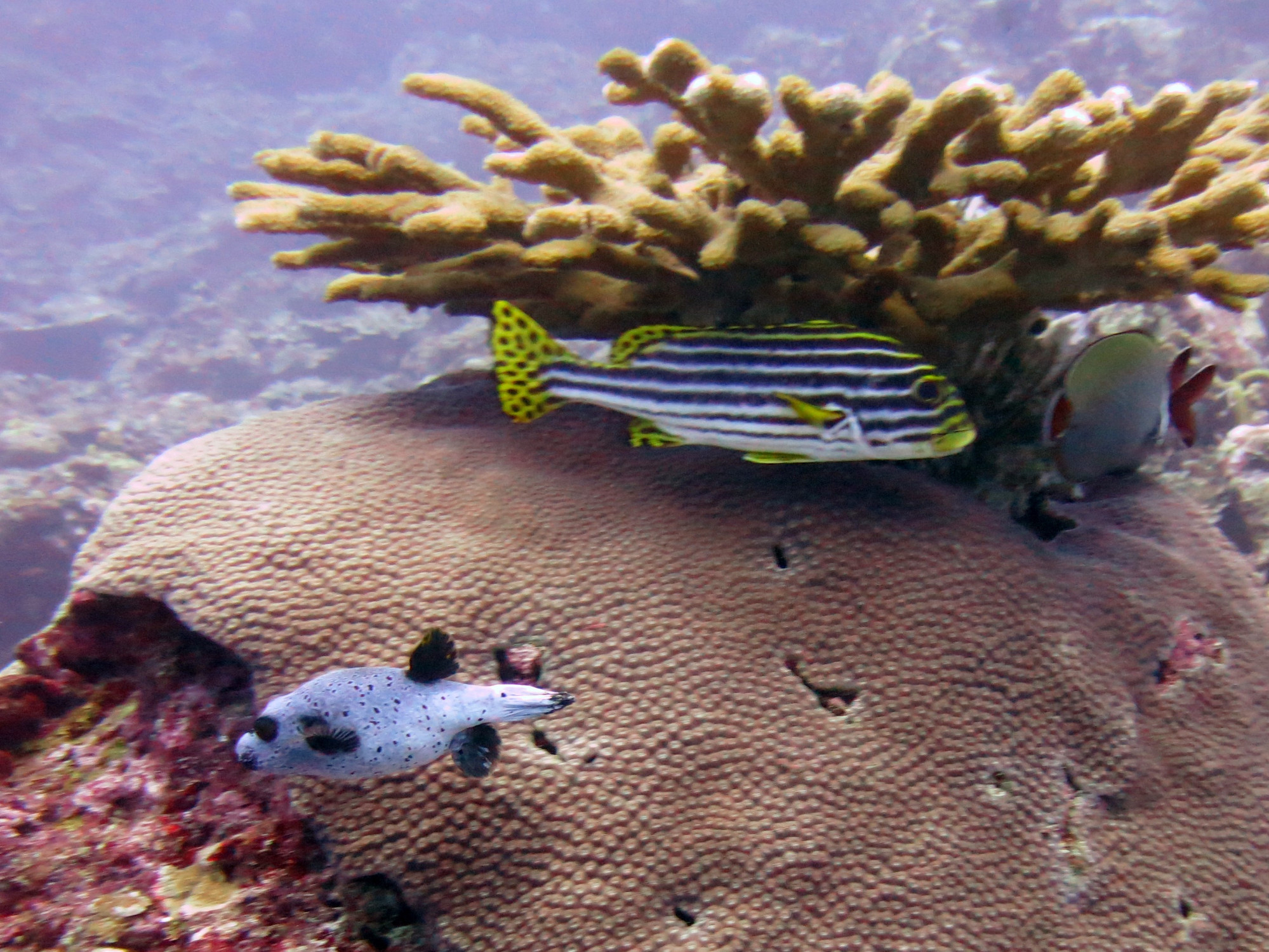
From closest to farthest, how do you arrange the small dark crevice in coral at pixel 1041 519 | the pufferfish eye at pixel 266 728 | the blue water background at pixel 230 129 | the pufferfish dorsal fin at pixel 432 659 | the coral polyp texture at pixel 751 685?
1. the pufferfish eye at pixel 266 728
2. the pufferfish dorsal fin at pixel 432 659
3. the coral polyp texture at pixel 751 685
4. the small dark crevice in coral at pixel 1041 519
5. the blue water background at pixel 230 129

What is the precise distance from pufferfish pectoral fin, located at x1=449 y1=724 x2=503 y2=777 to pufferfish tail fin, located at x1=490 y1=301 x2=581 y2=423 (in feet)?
3.12

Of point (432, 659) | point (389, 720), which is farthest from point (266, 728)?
point (432, 659)

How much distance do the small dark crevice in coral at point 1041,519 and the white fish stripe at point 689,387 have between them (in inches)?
40.5

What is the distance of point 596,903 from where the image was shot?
5.11 feet

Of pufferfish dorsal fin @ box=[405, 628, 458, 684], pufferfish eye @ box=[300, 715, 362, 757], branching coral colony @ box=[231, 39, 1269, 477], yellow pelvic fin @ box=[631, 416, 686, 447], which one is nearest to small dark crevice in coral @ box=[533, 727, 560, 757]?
pufferfish dorsal fin @ box=[405, 628, 458, 684]

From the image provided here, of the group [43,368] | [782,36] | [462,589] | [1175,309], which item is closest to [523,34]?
[782,36]

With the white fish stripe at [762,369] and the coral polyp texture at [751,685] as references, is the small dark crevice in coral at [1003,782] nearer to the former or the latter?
the coral polyp texture at [751,685]

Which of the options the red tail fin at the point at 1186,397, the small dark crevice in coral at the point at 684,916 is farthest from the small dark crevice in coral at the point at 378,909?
the red tail fin at the point at 1186,397

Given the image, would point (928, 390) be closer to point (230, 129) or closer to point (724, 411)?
point (724, 411)

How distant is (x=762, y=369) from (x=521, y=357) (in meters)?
0.72

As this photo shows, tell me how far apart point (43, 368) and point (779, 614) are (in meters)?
25.1

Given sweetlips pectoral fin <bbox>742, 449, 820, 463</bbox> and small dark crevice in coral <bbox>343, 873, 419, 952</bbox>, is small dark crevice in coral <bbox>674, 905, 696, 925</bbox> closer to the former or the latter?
small dark crevice in coral <bbox>343, 873, 419, 952</bbox>

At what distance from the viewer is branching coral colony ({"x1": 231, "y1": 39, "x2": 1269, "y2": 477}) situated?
202 cm

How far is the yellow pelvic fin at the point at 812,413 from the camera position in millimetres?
1770
